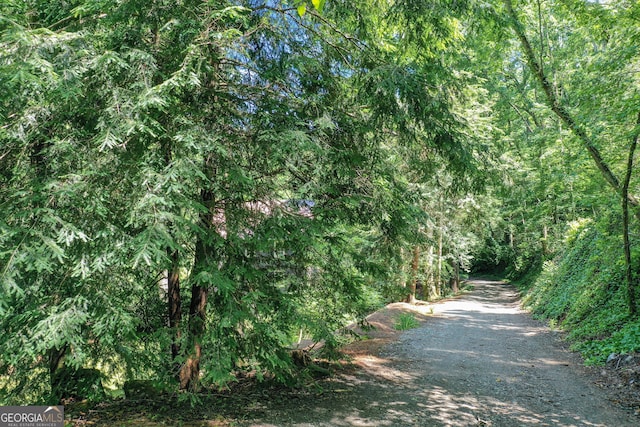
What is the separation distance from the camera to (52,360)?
5.53 metres

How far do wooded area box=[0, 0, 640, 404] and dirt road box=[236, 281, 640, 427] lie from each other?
0.88 m

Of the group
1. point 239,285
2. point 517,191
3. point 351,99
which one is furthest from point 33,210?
point 517,191

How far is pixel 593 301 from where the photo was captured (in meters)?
10.4

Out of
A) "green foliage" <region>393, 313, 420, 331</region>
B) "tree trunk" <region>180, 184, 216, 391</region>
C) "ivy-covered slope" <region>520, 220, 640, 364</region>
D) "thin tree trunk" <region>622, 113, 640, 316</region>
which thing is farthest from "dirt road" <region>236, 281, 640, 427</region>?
"green foliage" <region>393, 313, 420, 331</region>

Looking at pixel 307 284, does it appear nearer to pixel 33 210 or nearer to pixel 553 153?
pixel 33 210

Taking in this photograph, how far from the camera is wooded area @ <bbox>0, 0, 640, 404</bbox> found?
12.8ft

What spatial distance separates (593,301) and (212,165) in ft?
33.6

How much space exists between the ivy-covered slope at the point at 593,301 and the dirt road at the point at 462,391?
61 cm

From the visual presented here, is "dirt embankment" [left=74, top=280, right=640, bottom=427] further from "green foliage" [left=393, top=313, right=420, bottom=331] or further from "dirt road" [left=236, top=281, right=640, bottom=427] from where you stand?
"green foliage" [left=393, top=313, right=420, bottom=331]

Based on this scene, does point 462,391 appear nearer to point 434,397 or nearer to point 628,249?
point 434,397

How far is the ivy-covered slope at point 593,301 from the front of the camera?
8.05 metres

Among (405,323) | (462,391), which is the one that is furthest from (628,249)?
(405,323)

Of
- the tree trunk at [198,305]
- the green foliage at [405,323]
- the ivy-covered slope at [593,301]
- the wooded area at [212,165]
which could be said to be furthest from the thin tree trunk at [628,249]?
the tree trunk at [198,305]

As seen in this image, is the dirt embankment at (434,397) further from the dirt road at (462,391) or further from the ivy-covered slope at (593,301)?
the ivy-covered slope at (593,301)
